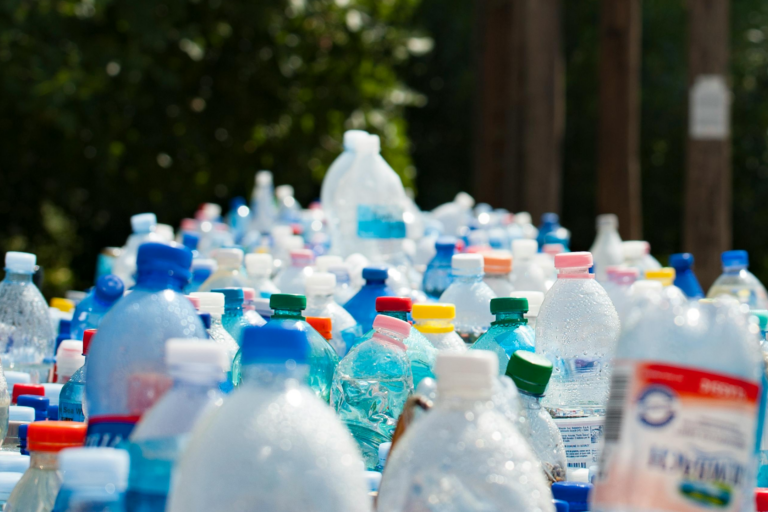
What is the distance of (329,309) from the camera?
272cm

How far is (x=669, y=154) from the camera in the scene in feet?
47.1

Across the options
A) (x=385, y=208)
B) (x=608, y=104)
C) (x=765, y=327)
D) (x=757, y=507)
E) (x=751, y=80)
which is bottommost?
(x=757, y=507)

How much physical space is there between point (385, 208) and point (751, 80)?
11.8m

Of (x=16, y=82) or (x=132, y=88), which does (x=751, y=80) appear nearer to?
(x=132, y=88)

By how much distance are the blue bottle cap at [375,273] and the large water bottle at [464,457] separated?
1536mm

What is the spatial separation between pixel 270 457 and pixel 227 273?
1972mm

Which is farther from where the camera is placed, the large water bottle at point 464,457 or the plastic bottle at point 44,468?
the plastic bottle at point 44,468

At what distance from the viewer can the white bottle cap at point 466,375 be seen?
4.25ft

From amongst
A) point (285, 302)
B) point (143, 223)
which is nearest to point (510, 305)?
point (285, 302)

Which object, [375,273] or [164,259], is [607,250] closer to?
[375,273]

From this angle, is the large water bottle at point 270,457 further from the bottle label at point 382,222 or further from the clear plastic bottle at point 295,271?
the bottle label at point 382,222

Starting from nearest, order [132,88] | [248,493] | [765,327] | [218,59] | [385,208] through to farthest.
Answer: [248,493] < [765,327] < [385,208] < [132,88] < [218,59]

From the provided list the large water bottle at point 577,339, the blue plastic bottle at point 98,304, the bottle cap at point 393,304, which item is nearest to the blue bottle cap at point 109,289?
the blue plastic bottle at point 98,304

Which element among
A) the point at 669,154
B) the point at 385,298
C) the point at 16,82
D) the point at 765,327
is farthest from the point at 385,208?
the point at 669,154
